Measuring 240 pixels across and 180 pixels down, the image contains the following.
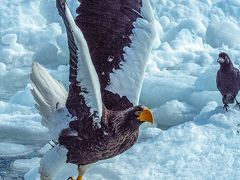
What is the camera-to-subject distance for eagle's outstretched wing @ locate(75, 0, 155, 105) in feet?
13.6

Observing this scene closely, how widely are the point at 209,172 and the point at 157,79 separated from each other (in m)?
3.90

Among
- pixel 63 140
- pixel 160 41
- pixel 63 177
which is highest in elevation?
pixel 63 140

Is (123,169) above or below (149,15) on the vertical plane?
below

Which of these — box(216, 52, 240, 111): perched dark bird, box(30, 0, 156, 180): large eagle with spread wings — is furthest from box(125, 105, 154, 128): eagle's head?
box(216, 52, 240, 111): perched dark bird

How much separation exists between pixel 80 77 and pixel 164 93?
4.26 m

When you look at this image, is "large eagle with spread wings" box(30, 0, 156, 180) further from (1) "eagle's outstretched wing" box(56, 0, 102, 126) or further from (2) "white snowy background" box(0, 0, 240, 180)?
(2) "white snowy background" box(0, 0, 240, 180)

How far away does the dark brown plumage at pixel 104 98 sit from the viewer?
3.70 metres

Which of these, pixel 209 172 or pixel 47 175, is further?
pixel 209 172

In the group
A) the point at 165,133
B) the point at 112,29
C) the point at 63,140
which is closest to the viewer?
the point at 63,140

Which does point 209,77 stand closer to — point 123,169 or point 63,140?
point 123,169

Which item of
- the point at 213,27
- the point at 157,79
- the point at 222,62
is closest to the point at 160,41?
the point at 213,27

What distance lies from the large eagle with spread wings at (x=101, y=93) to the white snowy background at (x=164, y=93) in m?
0.54

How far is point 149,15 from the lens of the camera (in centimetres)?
434

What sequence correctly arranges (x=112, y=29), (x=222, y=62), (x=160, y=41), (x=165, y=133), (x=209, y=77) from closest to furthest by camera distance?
(x=112, y=29), (x=165, y=133), (x=222, y=62), (x=209, y=77), (x=160, y=41)
